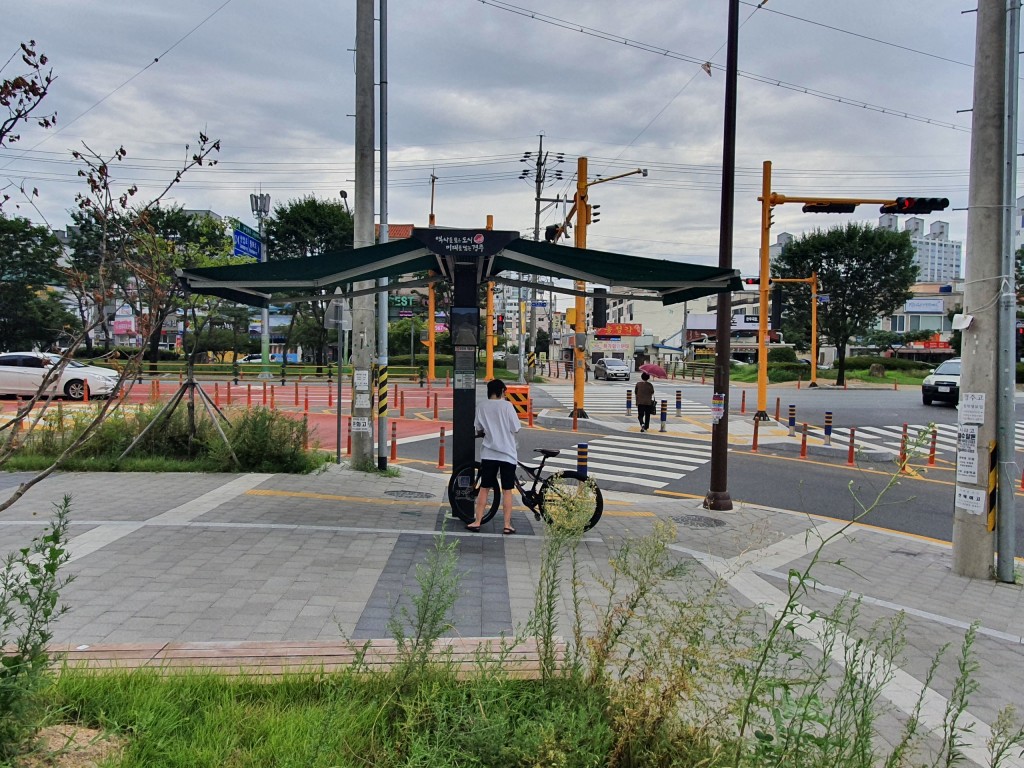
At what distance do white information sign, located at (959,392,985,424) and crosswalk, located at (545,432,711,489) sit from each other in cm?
559

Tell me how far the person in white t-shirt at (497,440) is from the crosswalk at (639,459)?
4485 mm

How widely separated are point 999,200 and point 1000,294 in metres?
0.95

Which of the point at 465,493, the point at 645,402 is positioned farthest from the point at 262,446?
the point at 645,402

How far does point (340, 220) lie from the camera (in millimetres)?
50062

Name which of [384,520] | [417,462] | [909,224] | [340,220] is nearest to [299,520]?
[384,520]

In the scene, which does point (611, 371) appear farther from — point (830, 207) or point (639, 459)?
point (639, 459)

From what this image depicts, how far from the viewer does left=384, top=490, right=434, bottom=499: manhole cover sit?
9.60 m

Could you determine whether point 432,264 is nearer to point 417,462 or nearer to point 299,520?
point 299,520

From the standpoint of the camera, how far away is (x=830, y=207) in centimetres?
1798

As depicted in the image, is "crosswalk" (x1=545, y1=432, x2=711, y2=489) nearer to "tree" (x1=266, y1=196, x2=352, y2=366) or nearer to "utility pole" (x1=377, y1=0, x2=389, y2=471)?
"utility pole" (x1=377, y1=0, x2=389, y2=471)

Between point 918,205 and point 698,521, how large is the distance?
11746 mm

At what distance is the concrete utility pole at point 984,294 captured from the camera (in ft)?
23.2

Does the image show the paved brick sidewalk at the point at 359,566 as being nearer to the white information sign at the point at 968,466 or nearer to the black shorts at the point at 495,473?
the black shorts at the point at 495,473

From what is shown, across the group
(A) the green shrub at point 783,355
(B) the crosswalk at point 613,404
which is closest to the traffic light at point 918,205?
(B) the crosswalk at point 613,404
